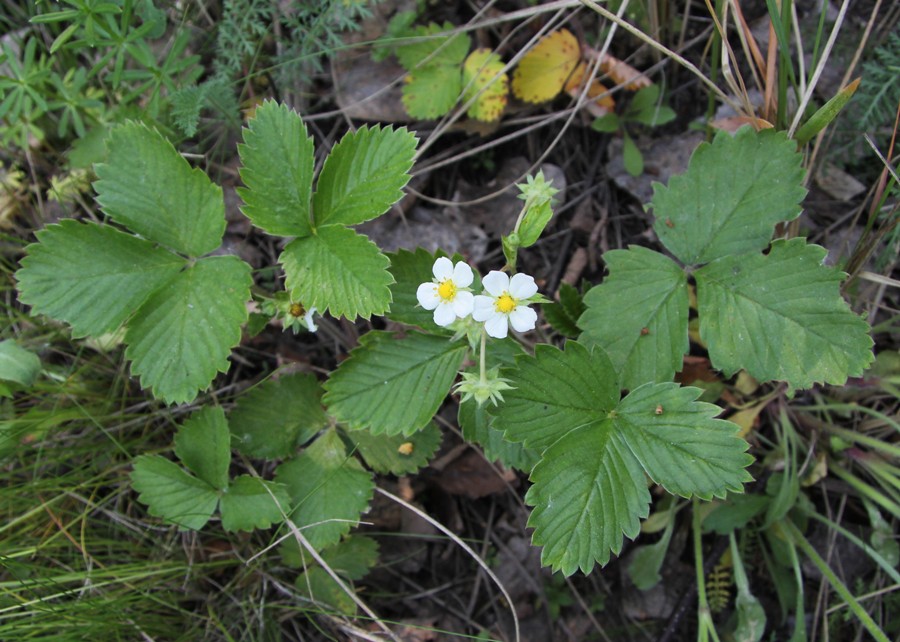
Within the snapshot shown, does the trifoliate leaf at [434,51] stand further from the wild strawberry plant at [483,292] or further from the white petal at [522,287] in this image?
the white petal at [522,287]

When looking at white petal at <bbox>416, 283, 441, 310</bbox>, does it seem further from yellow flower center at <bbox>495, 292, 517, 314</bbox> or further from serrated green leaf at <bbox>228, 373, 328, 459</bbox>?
serrated green leaf at <bbox>228, 373, 328, 459</bbox>

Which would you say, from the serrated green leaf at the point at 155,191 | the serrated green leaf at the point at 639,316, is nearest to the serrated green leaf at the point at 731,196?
the serrated green leaf at the point at 639,316

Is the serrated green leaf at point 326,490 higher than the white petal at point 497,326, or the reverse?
the white petal at point 497,326

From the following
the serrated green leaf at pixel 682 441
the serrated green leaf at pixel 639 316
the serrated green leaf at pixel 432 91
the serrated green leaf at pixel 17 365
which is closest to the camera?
the serrated green leaf at pixel 682 441

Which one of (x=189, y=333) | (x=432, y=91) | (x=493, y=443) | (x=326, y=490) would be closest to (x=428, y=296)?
(x=493, y=443)

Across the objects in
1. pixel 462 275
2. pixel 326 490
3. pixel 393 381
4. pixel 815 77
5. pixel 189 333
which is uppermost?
pixel 815 77

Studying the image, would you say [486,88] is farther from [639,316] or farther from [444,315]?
[444,315]
